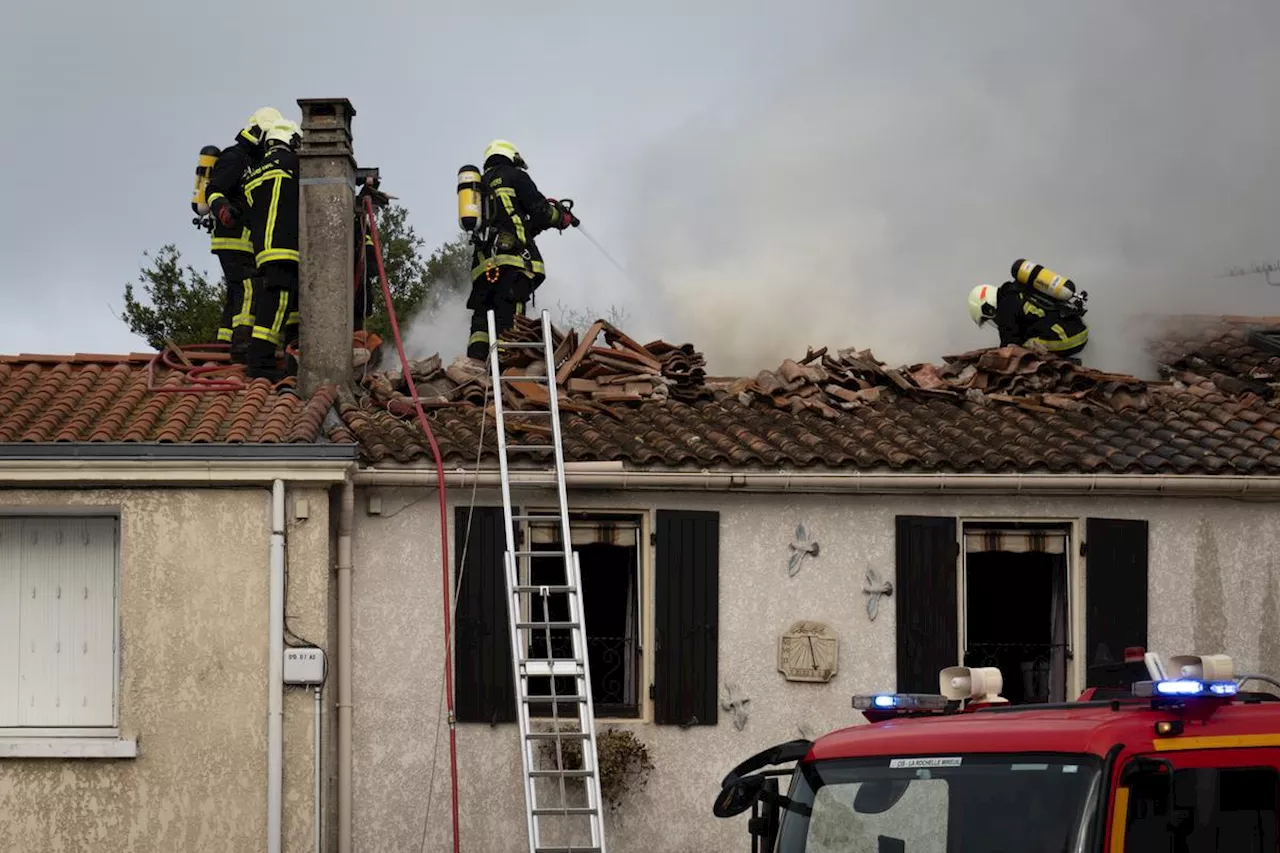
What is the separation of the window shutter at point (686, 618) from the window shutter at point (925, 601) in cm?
130

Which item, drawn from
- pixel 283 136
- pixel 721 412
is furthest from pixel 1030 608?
pixel 283 136

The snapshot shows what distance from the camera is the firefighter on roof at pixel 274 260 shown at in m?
14.6

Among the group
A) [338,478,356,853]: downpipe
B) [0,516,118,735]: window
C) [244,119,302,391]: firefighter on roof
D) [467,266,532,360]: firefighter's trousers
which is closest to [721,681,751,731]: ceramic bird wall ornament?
[338,478,356,853]: downpipe

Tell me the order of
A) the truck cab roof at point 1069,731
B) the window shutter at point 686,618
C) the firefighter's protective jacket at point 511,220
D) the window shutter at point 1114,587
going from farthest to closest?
the firefighter's protective jacket at point 511,220 < the window shutter at point 1114,587 < the window shutter at point 686,618 < the truck cab roof at point 1069,731

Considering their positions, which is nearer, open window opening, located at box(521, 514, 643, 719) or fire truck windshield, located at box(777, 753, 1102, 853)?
fire truck windshield, located at box(777, 753, 1102, 853)

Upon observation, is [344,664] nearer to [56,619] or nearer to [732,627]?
[56,619]

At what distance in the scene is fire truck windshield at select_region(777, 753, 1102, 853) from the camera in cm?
637

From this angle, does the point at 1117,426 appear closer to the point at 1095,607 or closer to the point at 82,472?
the point at 1095,607

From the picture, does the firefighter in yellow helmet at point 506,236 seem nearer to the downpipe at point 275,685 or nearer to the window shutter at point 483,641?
the window shutter at point 483,641

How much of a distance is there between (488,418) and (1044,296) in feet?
22.0

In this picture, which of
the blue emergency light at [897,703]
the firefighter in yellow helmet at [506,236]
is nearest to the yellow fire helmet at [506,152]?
the firefighter in yellow helmet at [506,236]

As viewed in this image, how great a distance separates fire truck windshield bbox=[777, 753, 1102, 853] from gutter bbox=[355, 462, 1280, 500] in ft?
17.2

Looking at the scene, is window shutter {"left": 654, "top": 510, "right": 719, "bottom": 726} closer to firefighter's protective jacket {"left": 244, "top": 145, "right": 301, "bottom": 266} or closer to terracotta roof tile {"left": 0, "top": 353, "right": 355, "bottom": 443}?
terracotta roof tile {"left": 0, "top": 353, "right": 355, "bottom": 443}

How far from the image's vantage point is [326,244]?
46.9ft
